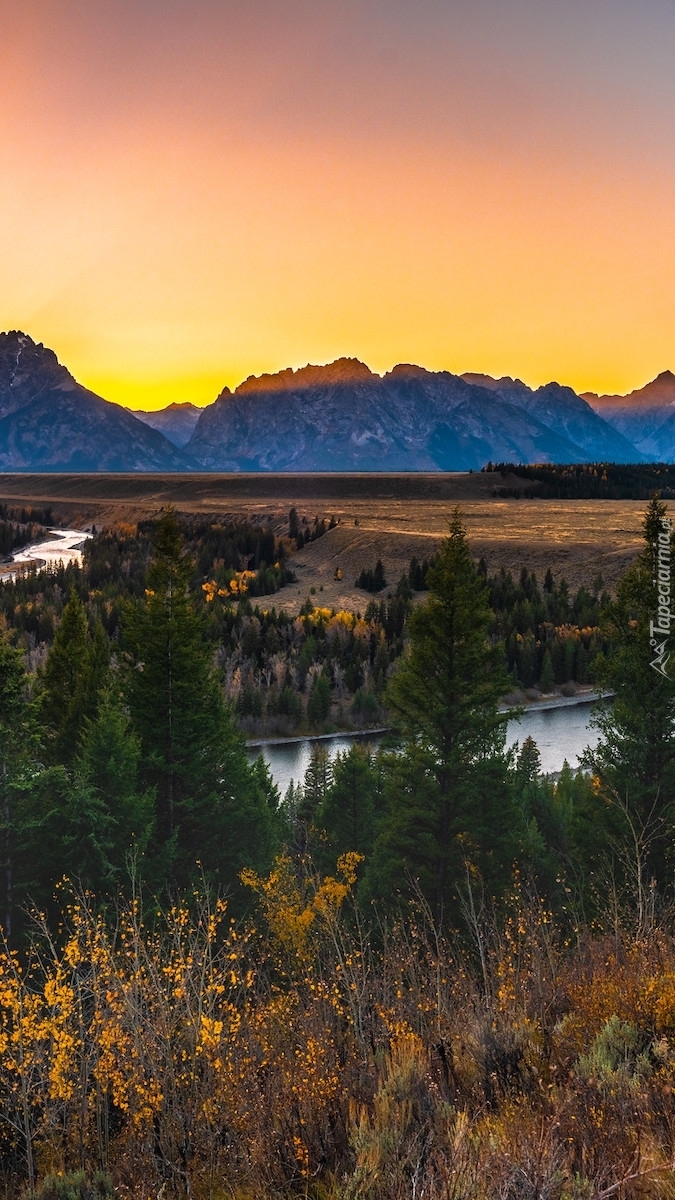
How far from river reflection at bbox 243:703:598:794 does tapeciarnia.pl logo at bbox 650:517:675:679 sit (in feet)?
104

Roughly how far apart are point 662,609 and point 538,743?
39.3m

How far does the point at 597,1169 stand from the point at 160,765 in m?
22.2

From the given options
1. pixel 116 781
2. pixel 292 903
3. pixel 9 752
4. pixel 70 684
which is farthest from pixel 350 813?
pixel 9 752

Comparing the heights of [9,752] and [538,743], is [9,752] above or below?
above

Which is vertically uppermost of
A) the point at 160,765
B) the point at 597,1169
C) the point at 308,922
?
the point at 597,1169

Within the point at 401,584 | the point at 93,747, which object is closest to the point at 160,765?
the point at 93,747

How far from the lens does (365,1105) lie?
8539mm

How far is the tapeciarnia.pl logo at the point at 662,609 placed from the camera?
2473 centimetres

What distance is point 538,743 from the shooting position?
62438mm

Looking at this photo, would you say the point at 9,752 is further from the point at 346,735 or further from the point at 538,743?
the point at 538,743

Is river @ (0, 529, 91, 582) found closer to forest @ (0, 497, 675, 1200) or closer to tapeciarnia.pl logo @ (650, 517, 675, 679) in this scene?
forest @ (0, 497, 675, 1200)

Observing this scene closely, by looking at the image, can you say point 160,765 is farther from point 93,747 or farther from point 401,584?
point 401,584

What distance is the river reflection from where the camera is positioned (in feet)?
190

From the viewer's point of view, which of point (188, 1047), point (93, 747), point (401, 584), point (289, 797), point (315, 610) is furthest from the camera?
point (401, 584)
